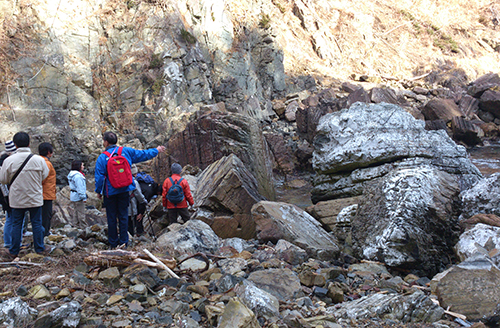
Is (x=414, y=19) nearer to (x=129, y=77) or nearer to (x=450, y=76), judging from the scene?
(x=450, y=76)

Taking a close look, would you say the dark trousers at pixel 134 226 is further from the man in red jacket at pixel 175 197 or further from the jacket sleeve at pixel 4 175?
the jacket sleeve at pixel 4 175

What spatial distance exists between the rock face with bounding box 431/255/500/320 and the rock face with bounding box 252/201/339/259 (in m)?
1.97

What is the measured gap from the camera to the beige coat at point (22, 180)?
14.3 ft

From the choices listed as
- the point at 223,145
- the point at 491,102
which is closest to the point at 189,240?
the point at 223,145

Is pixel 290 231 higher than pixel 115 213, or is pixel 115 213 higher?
pixel 115 213

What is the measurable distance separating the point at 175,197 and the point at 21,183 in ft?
7.74

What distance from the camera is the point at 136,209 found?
6.25 metres

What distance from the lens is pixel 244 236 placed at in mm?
→ 6164

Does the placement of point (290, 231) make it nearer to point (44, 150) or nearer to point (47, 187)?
point (47, 187)

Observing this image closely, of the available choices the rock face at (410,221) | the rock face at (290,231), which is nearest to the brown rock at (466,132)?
the rock face at (410,221)

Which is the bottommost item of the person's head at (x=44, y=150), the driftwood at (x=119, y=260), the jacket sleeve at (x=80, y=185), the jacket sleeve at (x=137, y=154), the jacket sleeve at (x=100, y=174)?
the driftwood at (x=119, y=260)

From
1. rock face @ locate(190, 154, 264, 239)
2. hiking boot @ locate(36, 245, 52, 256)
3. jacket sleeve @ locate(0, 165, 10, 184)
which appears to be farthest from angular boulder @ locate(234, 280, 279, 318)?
jacket sleeve @ locate(0, 165, 10, 184)

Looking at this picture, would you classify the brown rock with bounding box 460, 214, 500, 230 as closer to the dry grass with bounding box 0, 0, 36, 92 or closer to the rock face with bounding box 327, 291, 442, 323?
the rock face with bounding box 327, 291, 442, 323

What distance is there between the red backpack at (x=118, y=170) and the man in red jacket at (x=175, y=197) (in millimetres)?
1541
